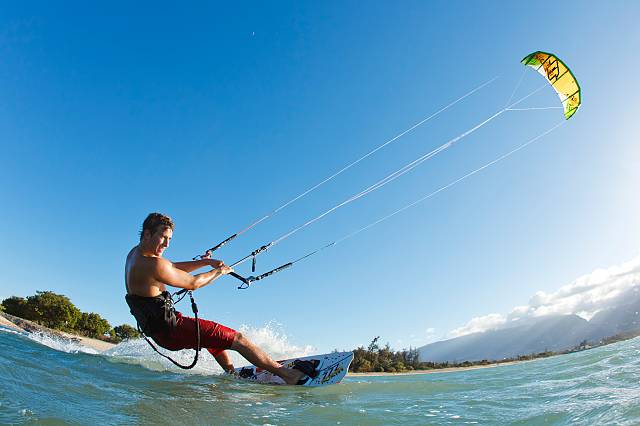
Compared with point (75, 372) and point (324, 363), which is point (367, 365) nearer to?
point (324, 363)

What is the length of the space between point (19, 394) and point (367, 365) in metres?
14.4

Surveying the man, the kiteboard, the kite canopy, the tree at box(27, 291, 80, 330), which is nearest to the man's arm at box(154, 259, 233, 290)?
the man

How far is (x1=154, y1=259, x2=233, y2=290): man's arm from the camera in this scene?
4.55 meters

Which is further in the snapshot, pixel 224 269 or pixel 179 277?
pixel 224 269

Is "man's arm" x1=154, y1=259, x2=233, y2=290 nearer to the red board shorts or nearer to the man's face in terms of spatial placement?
the man's face

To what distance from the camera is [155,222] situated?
15.6 ft

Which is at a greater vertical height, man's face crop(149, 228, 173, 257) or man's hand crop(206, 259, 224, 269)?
man's face crop(149, 228, 173, 257)

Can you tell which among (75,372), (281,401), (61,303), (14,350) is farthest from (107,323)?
(281,401)

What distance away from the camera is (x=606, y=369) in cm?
563

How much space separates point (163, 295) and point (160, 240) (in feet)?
2.45

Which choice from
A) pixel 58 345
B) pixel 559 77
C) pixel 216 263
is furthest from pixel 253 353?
pixel 559 77

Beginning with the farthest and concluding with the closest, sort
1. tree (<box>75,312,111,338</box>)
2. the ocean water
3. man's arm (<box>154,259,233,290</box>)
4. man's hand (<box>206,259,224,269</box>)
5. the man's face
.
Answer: tree (<box>75,312,111,338</box>) < man's hand (<box>206,259,224,269</box>) < the man's face < man's arm (<box>154,259,233,290</box>) < the ocean water

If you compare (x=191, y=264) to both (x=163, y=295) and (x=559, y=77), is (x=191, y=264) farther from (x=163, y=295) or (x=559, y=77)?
(x=559, y=77)

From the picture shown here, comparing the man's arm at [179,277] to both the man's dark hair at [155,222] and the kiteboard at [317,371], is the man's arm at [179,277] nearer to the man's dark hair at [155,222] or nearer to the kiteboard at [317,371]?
the man's dark hair at [155,222]
